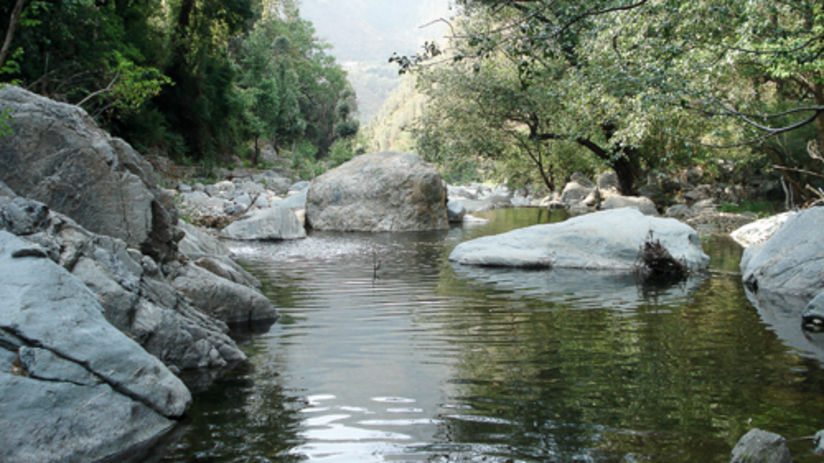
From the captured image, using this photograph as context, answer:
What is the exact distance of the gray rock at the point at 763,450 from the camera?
297 cm

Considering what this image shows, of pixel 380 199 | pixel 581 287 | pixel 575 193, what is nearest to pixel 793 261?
pixel 581 287

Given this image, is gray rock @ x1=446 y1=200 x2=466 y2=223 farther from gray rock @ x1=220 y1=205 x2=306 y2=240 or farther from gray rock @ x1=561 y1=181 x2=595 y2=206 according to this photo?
gray rock @ x1=561 y1=181 x2=595 y2=206

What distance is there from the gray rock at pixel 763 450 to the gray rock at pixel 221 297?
4.79m

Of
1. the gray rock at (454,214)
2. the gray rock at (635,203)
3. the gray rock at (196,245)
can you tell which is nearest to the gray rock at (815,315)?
the gray rock at (196,245)

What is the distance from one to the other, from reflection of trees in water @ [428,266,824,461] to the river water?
0.01 metres

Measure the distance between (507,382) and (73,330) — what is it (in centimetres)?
283

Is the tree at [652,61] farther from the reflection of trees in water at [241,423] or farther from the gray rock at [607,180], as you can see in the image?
the gray rock at [607,180]

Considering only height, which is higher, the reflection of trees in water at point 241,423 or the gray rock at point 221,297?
the gray rock at point 221,297

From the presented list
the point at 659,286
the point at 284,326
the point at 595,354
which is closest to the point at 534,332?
the point at 595,354

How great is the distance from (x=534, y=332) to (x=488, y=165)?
22.6 m

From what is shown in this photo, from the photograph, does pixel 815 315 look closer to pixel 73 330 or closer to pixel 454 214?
pixel 73 330

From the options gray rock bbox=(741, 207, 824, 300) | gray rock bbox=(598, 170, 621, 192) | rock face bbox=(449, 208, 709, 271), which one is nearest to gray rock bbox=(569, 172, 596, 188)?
gray rock bbox=(598, 170, 621, 192)

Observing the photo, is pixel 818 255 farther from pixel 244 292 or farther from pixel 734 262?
pixel 244 292

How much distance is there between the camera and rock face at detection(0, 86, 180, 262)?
5.43m
